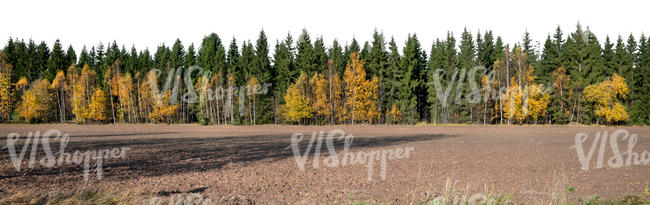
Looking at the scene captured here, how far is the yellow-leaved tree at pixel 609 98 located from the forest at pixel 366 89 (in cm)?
14

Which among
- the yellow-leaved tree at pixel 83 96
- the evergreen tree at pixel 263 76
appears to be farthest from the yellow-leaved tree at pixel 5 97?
the evergreen tree at pixel 263 76

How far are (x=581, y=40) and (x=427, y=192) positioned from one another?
197 ft

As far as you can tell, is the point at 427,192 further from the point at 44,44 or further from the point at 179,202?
the point at 44,44

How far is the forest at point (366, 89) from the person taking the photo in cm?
5006

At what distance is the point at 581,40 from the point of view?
179ft

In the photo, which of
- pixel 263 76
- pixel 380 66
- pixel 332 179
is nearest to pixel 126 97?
A: pixel 263 76

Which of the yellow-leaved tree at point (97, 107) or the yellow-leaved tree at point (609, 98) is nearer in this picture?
the yellow-leaved tree at point (609, 98)

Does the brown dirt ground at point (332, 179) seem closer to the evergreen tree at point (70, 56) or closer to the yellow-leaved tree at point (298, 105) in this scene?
the yellow-leaved tree at point (298, 105)

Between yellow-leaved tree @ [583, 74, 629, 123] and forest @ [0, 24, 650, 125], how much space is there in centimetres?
14

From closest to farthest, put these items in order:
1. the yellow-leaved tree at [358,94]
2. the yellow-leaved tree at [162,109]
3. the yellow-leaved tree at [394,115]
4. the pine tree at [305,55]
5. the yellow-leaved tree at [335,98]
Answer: the yellow-leaved tree at [358,94], the yellow-leaved tree at [335,98], the yellow-leaved tree at [394,115], the yellow-leaved tree at [162,109], the pine tree at [305,55]

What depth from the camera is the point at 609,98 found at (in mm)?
46656

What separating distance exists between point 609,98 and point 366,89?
32.0 m

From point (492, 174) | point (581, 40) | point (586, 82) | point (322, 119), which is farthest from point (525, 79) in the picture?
point (492, 174)

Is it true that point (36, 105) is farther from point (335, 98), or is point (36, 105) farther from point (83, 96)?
point (335, 98)
